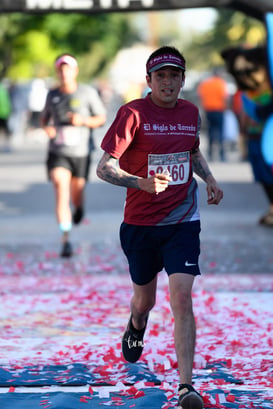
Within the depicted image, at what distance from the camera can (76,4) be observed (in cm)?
1147

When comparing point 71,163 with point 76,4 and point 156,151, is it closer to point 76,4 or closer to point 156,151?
point 76,4

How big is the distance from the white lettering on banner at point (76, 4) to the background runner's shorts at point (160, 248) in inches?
250

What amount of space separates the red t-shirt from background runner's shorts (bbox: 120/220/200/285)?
0.05 meters

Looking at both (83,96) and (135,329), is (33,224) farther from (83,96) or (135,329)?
(135,329)

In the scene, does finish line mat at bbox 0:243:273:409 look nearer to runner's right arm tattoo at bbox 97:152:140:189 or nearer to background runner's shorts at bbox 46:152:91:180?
background runner's shorts at bbox 46:152:91:180

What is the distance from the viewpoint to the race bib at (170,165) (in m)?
5.29

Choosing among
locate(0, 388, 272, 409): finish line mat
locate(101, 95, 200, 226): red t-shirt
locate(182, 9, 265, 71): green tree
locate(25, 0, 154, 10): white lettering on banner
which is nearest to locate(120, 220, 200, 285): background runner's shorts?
locate(101, 95, 200, 226): red t-shirt

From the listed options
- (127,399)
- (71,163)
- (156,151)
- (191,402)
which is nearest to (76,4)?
(71,163)

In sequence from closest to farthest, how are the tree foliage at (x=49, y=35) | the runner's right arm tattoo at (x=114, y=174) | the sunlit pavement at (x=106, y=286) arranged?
1. the runner's right arm tattoo at (x=114, y=174)
2. the sunlit pavement at (x=106, y=286)
3. the tree foliage at (x=49, y=35)

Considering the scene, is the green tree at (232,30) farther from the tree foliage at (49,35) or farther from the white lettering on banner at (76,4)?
the white lettering on banner at (76,4)

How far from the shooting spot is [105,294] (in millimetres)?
8273

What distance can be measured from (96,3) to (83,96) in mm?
1827

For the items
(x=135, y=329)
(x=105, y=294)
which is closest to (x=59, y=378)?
(x=135, y=329)

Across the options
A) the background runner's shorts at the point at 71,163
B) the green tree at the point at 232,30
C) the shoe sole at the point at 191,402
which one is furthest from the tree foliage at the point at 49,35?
the shoe sole at the point at 191,402
